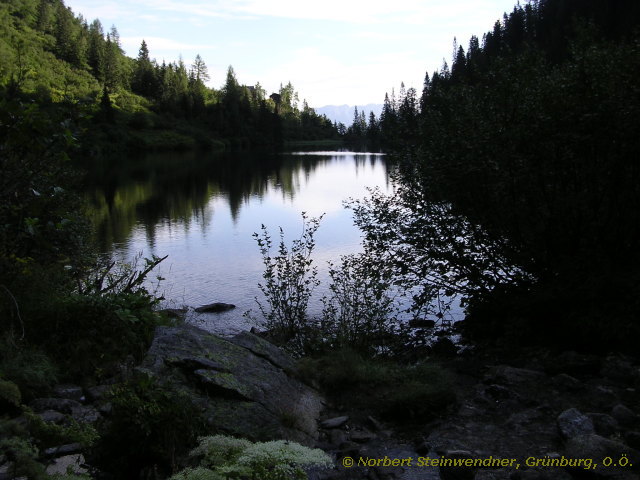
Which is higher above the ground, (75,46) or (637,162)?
(75,46)

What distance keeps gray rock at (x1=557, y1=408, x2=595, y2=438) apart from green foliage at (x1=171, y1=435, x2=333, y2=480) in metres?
3.83

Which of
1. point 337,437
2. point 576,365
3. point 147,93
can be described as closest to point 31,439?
point 337,437

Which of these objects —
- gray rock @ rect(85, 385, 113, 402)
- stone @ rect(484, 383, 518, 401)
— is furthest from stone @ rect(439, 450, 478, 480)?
gray rock @ rect(85, 385, 113, 402)

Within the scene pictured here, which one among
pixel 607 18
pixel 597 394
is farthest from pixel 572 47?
pixel 607 18

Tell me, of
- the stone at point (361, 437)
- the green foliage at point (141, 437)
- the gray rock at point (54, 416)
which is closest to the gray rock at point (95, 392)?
the gray rock at point (54, 416)

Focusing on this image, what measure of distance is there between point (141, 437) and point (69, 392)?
2.31 meters

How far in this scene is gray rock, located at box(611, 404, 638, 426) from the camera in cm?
674

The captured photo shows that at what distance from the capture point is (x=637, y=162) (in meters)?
9.32

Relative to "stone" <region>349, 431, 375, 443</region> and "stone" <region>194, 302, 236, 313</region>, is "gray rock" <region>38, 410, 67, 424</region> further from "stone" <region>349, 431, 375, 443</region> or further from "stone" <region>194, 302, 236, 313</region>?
"stone" <region>194, 302, 236, 313</region>

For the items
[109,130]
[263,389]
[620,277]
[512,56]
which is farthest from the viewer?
[109,130]

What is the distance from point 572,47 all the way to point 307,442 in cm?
889

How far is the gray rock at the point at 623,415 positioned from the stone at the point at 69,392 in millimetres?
6659

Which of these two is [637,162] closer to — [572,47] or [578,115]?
[578,115]

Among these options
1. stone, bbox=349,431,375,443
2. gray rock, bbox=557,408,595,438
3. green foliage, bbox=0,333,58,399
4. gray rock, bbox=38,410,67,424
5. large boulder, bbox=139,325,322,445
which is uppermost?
green foliage, bbox=0,333,58,399
